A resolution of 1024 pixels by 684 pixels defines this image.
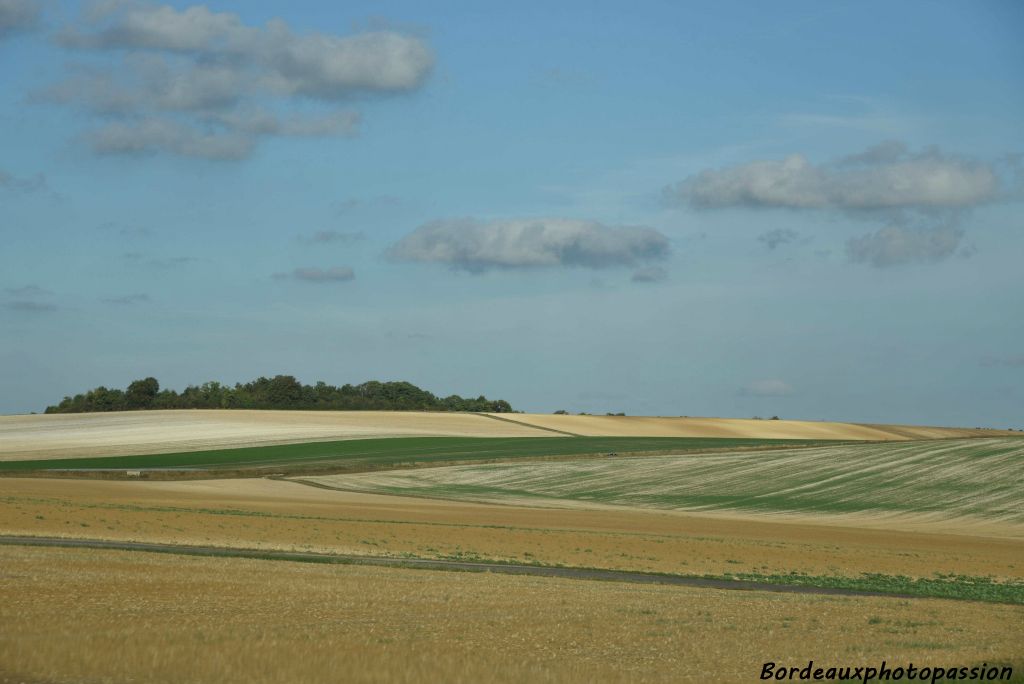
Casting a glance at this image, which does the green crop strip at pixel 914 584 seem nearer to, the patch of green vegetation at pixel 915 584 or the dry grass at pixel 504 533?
the patch of green vegetation at pixel 915 584

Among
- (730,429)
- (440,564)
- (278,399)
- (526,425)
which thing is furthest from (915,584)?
(278,399)

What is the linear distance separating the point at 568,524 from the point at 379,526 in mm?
9738

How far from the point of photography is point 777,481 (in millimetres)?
77062

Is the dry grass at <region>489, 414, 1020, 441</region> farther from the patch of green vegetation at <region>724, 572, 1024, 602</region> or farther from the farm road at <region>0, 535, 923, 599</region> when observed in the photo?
the farm road at <region>0, 535, 923, 599</region>

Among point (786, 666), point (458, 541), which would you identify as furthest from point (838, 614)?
point (458, 541)

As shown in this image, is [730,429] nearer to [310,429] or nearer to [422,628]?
[310,429]

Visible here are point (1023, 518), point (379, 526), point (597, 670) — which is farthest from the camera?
point (1023, 518)

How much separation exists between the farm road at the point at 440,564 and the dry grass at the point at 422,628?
303cm

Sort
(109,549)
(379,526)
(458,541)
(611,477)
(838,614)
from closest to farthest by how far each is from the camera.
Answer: (838,614), (109,549), (458,541), (379,526), (611,477)

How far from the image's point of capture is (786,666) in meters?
18.0

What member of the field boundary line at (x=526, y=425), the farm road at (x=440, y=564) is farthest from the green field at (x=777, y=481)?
the farm road at (x=440, y=564)

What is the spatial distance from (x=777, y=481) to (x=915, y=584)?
4275cm

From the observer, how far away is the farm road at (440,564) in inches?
1309

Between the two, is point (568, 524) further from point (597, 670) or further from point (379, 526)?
point (597, 670)
